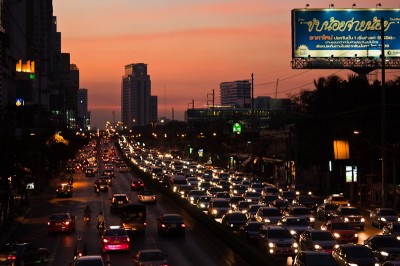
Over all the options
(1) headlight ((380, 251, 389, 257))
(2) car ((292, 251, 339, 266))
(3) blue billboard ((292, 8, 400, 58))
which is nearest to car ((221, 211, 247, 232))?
(1) headlight ((380, 251, 389, 257))

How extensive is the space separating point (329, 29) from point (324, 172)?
17.4m

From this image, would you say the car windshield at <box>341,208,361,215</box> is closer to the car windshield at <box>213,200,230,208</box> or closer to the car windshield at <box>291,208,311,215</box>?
the car windshield at <box>291,208,311,215</box>

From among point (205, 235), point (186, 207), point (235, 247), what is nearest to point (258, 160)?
point (186, 207)

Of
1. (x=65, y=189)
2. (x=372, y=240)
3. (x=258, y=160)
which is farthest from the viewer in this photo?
(x=258, y=160)

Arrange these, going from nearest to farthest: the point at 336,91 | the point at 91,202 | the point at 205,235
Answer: the point at 205,235 → the point at 91,202 → the point at 336,91

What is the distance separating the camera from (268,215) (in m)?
42.9

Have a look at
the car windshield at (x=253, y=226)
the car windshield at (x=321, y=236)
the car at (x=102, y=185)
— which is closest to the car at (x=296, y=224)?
the car windshield at (x=253, y=226)

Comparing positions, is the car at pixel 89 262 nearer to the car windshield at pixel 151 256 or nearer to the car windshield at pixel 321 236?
the car windshield at pixel 151 256

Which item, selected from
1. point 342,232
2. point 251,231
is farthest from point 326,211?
point 251,231

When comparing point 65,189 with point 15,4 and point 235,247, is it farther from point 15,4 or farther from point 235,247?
point 235,247

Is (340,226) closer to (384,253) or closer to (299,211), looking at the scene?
(384,253)

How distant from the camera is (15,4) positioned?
351 feet

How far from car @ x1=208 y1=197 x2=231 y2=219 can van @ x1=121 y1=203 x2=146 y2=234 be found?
23.9ft

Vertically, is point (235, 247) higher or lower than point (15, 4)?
lower
